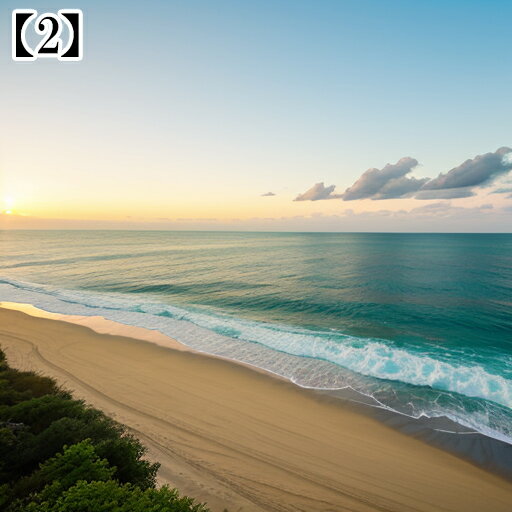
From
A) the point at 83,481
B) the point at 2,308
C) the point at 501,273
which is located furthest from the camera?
the point at 501,273

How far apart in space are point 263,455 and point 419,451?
6.34 metres

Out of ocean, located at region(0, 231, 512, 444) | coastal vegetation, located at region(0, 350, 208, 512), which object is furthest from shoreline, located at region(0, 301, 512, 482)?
coastal vegetation, located at region(0, 350, 208, 512)

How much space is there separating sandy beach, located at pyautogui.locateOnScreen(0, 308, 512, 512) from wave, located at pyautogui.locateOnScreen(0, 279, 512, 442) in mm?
2380

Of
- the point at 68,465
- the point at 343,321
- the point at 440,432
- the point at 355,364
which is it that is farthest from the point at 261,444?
the point at 343,321

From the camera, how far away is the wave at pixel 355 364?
45.6 ft

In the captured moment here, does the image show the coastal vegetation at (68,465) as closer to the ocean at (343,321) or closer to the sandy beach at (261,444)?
the sandy beach at (261,444)

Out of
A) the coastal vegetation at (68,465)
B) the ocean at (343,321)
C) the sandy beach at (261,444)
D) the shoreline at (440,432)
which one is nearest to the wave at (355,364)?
the ocean at (343,321)

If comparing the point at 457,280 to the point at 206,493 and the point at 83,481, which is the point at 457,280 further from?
the point at 83,481

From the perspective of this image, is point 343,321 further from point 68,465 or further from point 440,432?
point 68,465

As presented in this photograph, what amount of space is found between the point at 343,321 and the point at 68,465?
2374 cm

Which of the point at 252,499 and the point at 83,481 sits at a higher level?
the point at 83,481

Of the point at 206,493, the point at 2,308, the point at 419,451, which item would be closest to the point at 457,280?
the point at 419,451

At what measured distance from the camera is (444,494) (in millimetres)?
9070

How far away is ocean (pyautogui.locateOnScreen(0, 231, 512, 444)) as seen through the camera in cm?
1549
